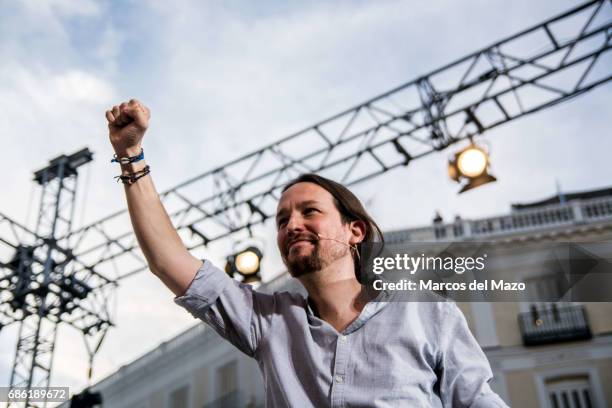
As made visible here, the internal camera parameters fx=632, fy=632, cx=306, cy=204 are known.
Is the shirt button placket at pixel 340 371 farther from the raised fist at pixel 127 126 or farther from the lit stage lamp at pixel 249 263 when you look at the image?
the lit stage lamp at pixel 249 263

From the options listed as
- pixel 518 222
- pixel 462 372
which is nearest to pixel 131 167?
pixel 462 372

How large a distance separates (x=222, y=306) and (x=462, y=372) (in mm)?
565

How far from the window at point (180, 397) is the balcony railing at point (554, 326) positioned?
9631 mm

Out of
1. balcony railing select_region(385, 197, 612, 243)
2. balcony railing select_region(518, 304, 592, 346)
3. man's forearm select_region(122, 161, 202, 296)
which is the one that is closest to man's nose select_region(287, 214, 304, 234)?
man's forearm select_region(122, 161, 202, 296)

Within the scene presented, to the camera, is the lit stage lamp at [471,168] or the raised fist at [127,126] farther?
the lit stage lamp at [471,168]

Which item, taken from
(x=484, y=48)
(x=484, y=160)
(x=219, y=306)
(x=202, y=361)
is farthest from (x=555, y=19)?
(x=202, y=361)

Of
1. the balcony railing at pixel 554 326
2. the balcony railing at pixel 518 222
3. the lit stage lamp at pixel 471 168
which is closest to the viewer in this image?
the lit stage lamp at pixel 471 168

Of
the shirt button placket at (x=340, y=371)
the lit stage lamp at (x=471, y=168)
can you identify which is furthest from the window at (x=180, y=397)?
the shirt button placket at (x=340, y=371)

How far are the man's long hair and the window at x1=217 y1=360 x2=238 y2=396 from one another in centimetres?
1595

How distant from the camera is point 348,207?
5.68 ft

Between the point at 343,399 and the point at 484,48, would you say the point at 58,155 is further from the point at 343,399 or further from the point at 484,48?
the point at 343,399

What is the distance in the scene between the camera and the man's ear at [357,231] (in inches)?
67.9

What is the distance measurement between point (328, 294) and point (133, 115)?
0.64m

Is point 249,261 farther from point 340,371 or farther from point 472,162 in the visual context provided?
point 340,371
